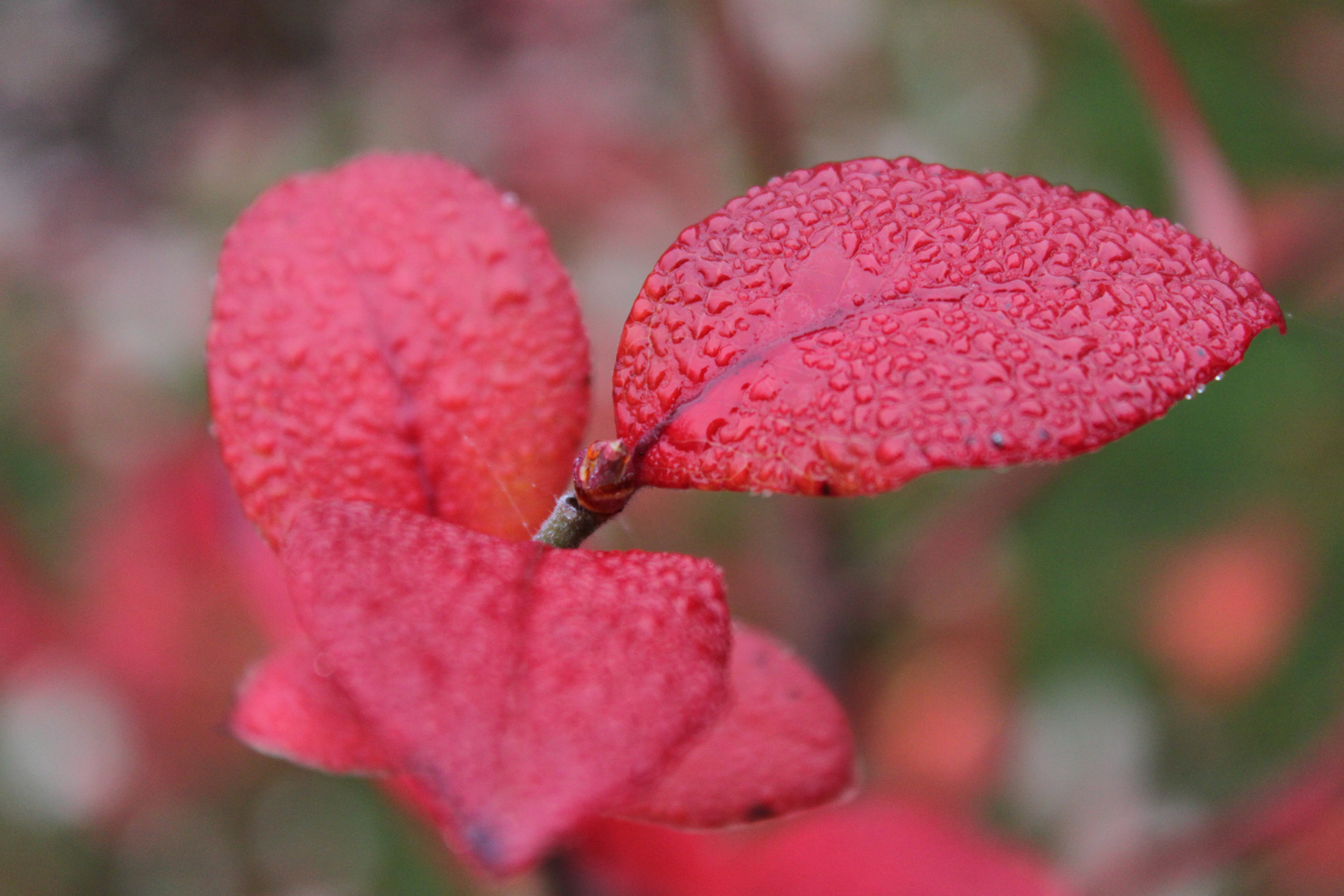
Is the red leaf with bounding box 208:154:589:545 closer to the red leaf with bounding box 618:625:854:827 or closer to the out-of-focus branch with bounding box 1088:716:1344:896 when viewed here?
the red leaf with bounding box 618:625:854:827

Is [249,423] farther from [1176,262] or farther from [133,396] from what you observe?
[133,396]

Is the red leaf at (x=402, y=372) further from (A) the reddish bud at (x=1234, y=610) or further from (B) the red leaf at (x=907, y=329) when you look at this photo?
(A) the reddish bud at (x=1234, y=610)

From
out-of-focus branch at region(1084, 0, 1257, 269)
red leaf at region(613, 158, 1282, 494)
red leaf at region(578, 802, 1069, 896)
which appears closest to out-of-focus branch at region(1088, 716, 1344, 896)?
red leaf at region(578, 802, 1069, 896)

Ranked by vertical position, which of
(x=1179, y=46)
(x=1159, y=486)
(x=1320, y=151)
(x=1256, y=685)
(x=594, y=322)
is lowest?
(x=1256, y=685)

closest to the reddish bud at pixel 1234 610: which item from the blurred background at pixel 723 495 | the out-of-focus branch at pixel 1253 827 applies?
the blurred background at pixel 723 495

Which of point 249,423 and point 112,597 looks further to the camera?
point 112,597

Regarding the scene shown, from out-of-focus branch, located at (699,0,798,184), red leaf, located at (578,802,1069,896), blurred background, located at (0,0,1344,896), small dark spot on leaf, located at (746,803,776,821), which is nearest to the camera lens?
small dark spot on leaf, located at (746,803,776,821)

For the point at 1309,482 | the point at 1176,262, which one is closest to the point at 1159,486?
the point at 1309,482
